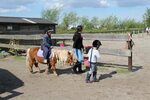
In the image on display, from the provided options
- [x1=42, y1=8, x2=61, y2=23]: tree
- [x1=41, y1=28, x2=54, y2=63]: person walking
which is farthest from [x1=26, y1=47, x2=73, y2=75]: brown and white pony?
[x1=42, y1=8, x2=61, y2=23]: tree

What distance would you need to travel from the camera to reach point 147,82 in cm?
977

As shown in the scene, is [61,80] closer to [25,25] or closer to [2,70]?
[2,70]

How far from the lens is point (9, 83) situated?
33.4 feet

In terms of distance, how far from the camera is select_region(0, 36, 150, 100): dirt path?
27.1ft

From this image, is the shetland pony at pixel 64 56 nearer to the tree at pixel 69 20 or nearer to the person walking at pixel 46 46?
the person walking at pixel 46 46

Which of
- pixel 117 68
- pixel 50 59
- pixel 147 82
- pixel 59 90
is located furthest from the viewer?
pixel 117 68

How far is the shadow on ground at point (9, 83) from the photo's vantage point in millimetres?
8742

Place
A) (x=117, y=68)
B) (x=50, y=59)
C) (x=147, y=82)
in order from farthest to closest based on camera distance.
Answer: (x=117, y=68) < (x=50, y=59) < (x=147, y=82)

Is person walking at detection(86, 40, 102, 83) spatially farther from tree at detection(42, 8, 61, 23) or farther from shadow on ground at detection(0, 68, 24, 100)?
tree at detection(42, 8, 61, 23)

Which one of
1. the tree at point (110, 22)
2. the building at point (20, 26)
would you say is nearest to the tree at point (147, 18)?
the tree at point (110, 22)

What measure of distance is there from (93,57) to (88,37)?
3.19 metres

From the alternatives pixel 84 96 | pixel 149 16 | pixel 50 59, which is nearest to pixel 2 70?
pixel 50 59

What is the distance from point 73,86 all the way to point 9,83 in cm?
207

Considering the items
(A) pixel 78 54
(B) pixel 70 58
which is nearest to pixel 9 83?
(B) pixel 70 58
